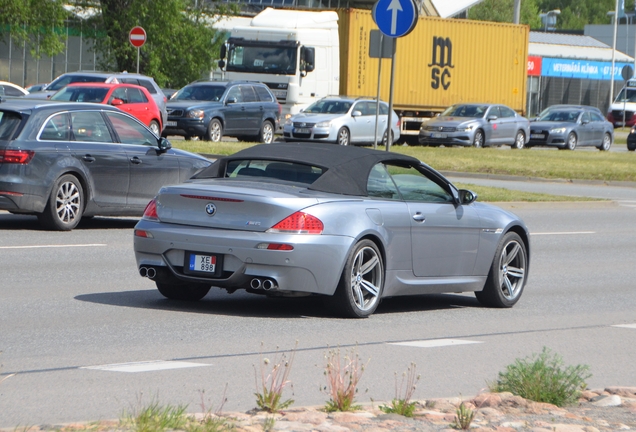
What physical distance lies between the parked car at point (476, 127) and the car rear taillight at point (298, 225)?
31.3 metres

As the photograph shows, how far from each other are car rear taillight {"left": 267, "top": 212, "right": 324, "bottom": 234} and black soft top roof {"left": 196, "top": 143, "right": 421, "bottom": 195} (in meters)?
0.43

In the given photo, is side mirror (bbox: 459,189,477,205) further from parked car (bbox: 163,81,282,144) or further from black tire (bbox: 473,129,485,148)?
black tire (bbox: 473,129,485,148)

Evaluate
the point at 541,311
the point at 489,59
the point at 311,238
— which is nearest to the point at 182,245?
the point at 311,238

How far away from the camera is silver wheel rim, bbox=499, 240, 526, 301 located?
1110 centimetres

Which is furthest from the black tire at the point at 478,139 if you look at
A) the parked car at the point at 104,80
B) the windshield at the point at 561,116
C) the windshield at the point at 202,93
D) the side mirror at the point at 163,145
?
the side mirror at the point at 163,145

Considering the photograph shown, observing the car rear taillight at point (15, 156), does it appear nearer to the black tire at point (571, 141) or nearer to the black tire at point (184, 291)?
the black tire at point (184, 291)

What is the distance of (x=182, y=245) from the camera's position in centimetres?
938

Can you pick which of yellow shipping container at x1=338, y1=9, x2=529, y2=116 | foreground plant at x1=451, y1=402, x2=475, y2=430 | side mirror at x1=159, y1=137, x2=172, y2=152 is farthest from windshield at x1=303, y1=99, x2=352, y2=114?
foreground plant at x1=451, y1=402, x2=475, y2=430

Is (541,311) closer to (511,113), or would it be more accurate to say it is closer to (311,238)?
(311,238)

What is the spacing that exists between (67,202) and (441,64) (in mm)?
30673

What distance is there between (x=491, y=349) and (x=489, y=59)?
38363mm

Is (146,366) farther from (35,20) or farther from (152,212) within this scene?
(35,20)

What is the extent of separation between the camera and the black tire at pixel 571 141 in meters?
44.3

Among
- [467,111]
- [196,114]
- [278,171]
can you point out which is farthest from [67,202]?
[467,111]
